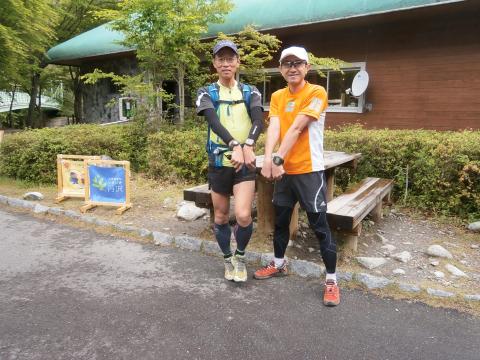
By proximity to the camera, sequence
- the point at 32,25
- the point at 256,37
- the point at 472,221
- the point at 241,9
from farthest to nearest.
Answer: the point at 32,25 < the point at 241,9 < the point at 256,37 < the point at 472,221

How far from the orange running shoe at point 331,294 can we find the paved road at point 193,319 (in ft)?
0.22

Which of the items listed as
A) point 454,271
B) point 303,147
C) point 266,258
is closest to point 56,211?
point 266,258

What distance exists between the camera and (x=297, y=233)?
15.2 ft

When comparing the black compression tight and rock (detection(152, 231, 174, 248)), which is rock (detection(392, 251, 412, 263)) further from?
rock (detection(152, 231, 174, 248))

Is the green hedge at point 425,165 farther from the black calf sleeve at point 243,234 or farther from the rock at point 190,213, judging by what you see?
the black calf sleeve at point 243,234

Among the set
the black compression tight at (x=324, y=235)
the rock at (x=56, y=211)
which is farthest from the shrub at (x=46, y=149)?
the black compression tight at (x=324, y=235)

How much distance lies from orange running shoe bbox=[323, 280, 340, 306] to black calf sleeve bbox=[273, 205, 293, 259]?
1.83ft

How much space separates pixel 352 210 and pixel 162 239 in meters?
2.30

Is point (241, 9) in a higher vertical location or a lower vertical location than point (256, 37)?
higher

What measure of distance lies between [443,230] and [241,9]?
8.09 meters

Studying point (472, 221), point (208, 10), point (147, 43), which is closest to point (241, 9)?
point (208, 10)

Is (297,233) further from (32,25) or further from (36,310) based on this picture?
(32,25)

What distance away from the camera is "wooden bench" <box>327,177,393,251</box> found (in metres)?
3.61

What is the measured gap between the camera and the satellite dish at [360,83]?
30.6ft
